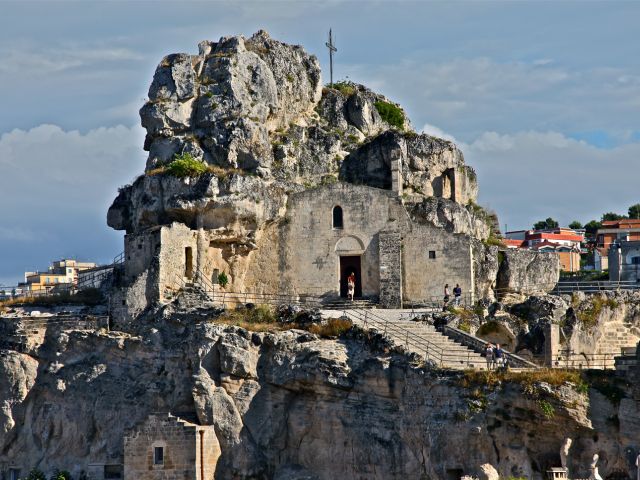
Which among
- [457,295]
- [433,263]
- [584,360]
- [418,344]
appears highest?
[433,263]

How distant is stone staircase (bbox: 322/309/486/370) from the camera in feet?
172

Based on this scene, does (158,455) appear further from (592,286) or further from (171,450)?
(592,286)

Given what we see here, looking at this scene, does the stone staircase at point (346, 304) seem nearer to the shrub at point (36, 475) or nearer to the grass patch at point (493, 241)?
the grass patch at point (493, 241)

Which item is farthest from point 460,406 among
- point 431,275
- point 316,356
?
point 431,275

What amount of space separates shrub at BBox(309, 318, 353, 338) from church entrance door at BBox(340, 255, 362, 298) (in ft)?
18.6

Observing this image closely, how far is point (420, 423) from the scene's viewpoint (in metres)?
50.6

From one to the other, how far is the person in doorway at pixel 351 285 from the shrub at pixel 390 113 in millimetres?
8197

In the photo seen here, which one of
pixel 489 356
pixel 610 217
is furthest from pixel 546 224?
pixel 489 356

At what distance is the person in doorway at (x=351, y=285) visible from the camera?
5956 centimetres

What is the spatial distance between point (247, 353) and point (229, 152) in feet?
30.2

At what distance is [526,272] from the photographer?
61.8 m

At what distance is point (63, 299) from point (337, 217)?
1076cm

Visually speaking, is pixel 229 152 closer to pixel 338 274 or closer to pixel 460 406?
pixel 338 274

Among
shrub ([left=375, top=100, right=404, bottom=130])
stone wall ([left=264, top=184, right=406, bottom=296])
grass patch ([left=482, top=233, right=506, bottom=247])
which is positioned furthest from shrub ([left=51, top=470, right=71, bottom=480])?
shrub ([left=375, top=100, right=404, bottom=130])
